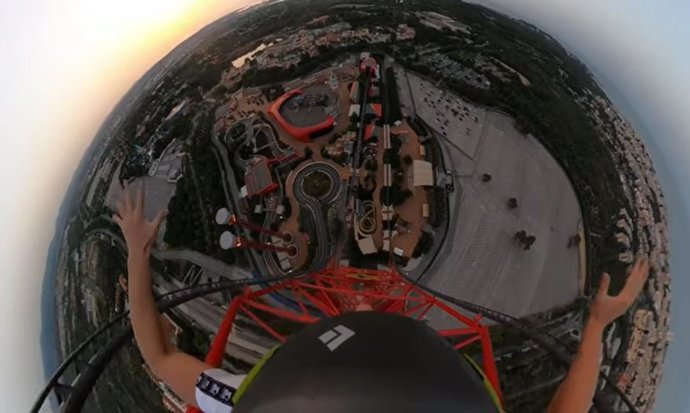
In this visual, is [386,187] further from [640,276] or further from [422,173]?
[640,276]


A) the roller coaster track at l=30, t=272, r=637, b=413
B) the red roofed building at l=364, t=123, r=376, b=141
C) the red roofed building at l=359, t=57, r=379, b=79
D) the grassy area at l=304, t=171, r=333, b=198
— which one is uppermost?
the red roofed building at l=359, t=57, r=379, b=79

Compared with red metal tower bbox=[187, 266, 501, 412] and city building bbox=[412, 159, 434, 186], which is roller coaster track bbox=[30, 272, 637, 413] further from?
city building bbox=[412, 159, 434, 186]

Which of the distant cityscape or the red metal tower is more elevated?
the distant cityscape

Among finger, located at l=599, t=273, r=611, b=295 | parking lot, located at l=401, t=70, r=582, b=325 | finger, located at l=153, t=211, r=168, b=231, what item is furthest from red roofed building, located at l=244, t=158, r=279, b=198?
finger, located at l=599, t=273, r=611, b=295

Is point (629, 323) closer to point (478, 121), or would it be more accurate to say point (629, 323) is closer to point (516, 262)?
point (516, 262)

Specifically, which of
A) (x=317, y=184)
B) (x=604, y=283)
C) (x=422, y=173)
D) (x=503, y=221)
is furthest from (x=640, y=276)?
(x=317, y=184)

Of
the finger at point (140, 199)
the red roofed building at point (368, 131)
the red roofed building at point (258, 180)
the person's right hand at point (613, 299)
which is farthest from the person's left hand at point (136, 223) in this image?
the person's right hand at point (613, 299)

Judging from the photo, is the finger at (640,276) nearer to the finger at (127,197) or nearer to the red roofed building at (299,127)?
the red roofed building at (299,127)
